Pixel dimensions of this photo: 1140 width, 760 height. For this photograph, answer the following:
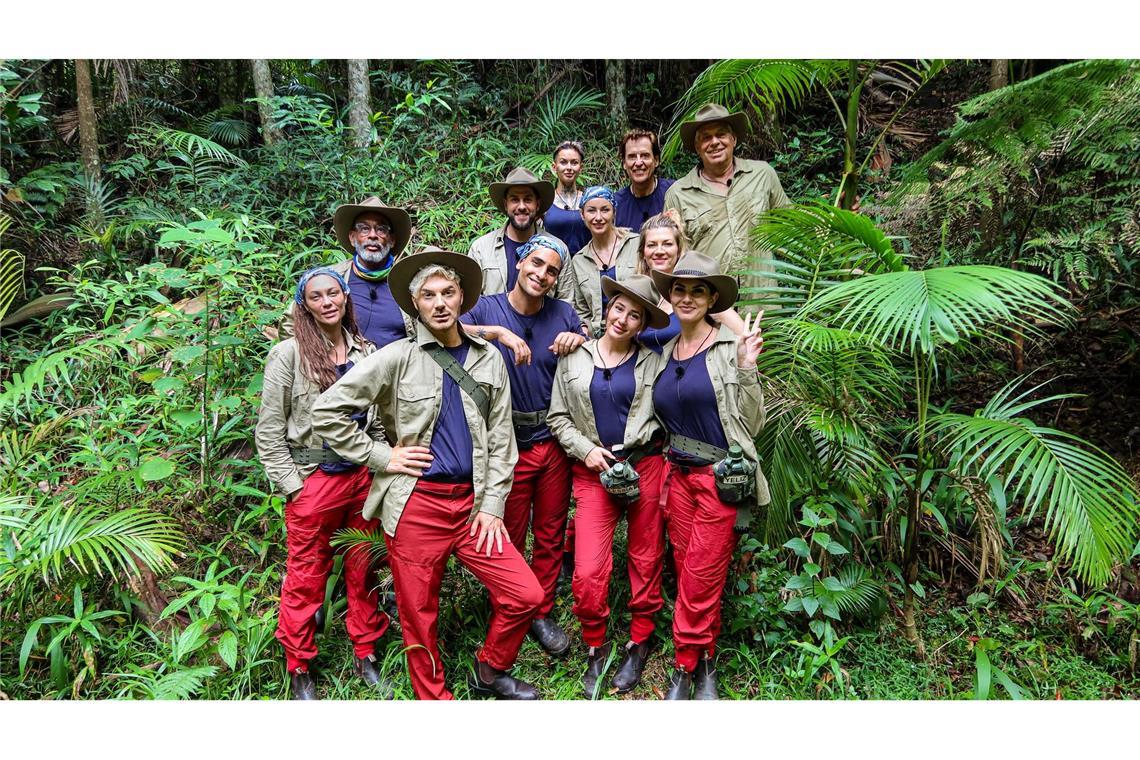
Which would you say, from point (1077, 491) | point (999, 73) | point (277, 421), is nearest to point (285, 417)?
point (277, 421)

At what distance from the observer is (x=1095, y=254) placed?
521 centimetres

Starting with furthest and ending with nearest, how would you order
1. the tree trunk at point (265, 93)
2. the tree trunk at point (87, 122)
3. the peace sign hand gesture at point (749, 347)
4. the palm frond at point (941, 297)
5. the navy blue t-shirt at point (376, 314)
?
the tree trunk at point (265, 93) → the tree trunk at point (87, 122) → the navy blue t-shirt at point (376, 314) → the peace sign hand gesture at point (749, 347) → the palm frond at point (941, 297)

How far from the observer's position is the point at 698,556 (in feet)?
12.8

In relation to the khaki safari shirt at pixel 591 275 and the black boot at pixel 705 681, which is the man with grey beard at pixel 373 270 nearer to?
the khaki safari shirt at pixel 591 275

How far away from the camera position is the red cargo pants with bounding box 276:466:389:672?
13.3 feet

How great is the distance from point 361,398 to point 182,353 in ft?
6.69

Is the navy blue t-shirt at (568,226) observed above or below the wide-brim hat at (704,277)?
above

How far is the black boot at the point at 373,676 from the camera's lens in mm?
4148

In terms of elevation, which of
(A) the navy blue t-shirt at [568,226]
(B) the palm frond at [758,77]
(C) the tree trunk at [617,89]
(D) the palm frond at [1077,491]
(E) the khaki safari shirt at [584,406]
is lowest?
(D) the palm frond at [1077,491]

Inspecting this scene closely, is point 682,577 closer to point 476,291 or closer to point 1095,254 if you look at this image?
point 476,291

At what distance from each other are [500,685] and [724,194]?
3368 mm

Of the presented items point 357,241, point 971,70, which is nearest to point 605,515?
point 357,241

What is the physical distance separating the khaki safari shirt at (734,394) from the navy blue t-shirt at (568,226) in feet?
6.08

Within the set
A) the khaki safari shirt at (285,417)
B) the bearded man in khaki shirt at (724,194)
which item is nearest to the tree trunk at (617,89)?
the bearded man in khaki shirt at (724,194)
